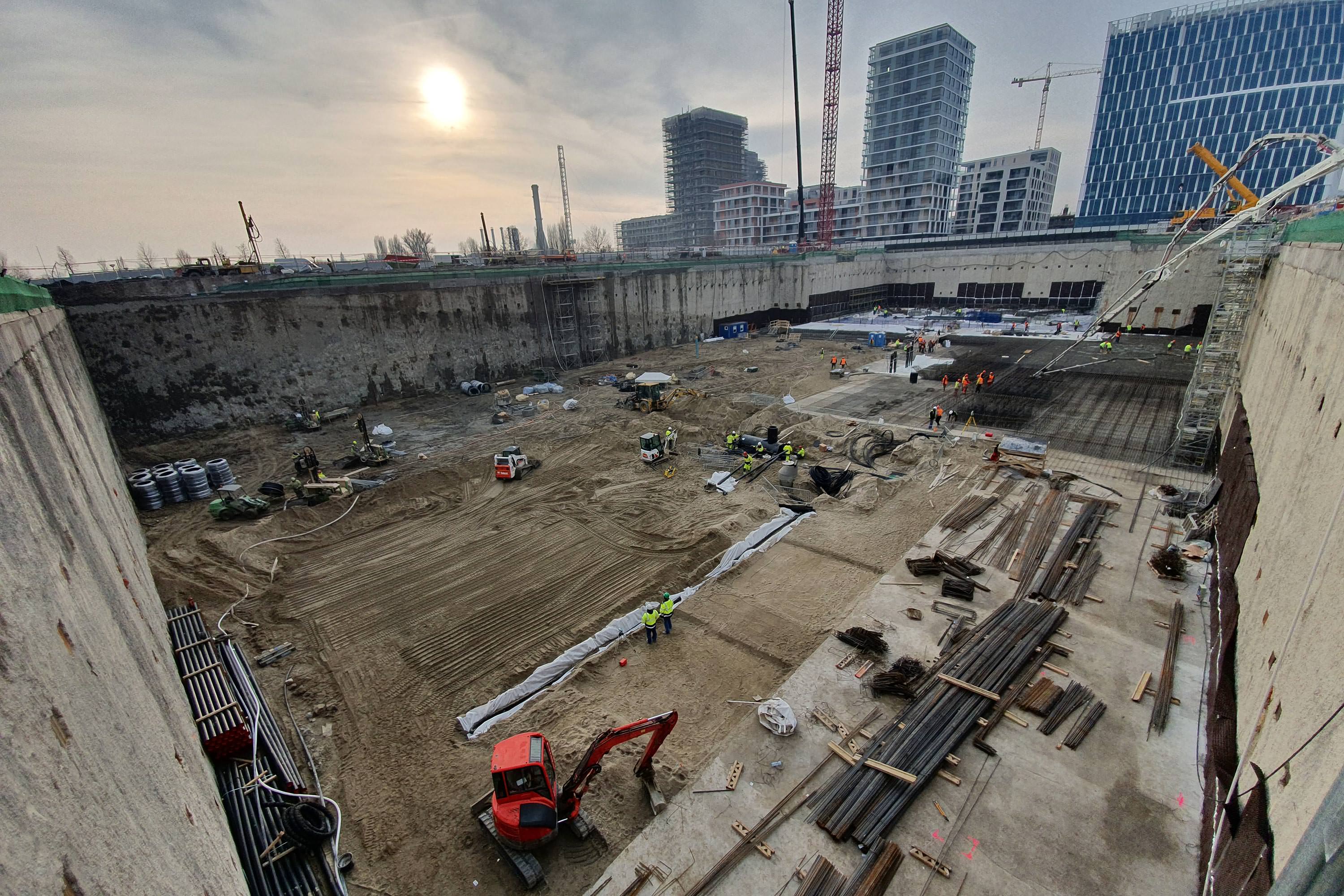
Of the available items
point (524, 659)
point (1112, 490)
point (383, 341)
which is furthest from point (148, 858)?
point (383, 341)

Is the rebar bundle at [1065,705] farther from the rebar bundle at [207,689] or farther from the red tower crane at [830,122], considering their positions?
the red tower crane at [830,122]

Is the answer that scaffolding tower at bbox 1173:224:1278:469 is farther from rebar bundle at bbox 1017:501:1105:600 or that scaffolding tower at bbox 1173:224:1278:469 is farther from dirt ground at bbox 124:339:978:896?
dirt ground at bbox 124:339:978:896

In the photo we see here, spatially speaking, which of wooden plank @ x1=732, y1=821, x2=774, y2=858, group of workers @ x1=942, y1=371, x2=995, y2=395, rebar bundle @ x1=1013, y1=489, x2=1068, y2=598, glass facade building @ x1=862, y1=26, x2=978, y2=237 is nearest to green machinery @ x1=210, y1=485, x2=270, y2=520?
wooden plank @ x1=732, y1=821, x2=774, y2=858

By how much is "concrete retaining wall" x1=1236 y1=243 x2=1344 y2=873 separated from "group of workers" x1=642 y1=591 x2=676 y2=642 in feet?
29.6

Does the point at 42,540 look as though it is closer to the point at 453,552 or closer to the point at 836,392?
the point at 453,552

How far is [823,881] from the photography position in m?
7.38

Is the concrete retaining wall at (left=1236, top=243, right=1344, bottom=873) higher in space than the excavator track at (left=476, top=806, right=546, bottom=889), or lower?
higher

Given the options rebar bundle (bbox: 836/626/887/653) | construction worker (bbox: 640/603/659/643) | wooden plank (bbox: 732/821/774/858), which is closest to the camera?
wooden plank (bbox: 732/821/774/858)

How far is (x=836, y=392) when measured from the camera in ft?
102

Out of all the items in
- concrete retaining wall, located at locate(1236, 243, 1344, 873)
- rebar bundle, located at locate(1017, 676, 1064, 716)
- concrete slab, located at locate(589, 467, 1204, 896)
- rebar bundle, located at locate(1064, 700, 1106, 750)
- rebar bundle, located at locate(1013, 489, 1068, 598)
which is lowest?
concrete slab, located at locate(589, 467, 1204, 896)

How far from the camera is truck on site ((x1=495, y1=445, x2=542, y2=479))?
20562mm

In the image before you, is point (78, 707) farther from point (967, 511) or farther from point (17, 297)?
point (967, 511)

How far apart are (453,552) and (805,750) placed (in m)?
11.3

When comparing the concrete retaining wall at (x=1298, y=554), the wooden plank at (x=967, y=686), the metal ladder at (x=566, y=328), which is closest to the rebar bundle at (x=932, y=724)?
the wooden plank at (x=967, y=686)
